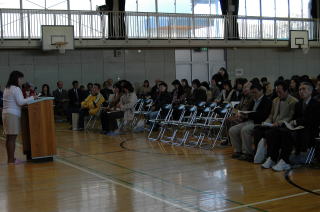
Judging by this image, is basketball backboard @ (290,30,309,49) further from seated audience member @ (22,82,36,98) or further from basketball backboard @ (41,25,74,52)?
seated audience member @ (22,82,36,98)

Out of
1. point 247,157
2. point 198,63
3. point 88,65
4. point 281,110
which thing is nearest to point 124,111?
point 247,157

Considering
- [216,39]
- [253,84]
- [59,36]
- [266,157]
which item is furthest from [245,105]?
[216,39]

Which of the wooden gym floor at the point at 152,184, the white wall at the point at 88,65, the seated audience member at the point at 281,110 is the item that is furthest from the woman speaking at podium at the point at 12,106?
the white wall at the point at 88,65

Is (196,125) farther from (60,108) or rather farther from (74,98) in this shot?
(60,108)

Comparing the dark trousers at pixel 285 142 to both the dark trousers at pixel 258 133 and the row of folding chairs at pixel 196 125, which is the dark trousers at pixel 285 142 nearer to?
the dark trousers at pixel 258 133

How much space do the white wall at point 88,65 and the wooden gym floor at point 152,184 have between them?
8.67m

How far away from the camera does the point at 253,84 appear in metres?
7.11

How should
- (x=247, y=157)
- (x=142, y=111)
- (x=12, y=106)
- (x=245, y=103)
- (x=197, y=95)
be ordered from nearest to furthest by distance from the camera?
1. (x=247, y=157)
2. (x=12, y=106)
3. (x=245, y=103)
4. (x=197, y=95)
5. (x=142, y=111)

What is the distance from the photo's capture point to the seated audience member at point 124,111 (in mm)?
10641

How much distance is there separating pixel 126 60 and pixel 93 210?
1353 centimetres

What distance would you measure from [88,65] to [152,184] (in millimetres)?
12069

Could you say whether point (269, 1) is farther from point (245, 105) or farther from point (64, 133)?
point (245, 105)

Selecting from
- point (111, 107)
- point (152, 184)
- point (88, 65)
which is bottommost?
point (152, 184)

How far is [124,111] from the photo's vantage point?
10.7 m
